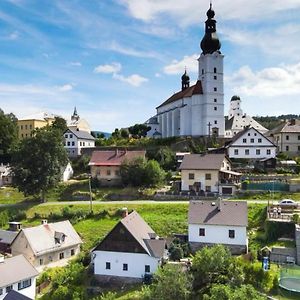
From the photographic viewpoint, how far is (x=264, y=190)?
46.7 meters

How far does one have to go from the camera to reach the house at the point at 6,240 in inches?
1429

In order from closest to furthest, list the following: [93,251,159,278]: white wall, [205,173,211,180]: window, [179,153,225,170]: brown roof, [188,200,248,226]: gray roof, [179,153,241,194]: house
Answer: [93,251,159,278]: white wall < [188,200,248,226]: gray roof < [179,153,241,194]: house < [205,173,211,180]: window < [179,153,225,170]: brown roof

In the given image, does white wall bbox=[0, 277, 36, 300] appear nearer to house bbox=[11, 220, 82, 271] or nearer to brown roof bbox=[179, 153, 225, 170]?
house bbox=[11, 220, 82, 271]

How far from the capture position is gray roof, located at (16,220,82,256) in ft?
115

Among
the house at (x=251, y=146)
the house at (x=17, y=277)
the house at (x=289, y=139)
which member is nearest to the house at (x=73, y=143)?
the house at (x=251, y=146)

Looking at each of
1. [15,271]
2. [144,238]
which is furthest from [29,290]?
[144,238]

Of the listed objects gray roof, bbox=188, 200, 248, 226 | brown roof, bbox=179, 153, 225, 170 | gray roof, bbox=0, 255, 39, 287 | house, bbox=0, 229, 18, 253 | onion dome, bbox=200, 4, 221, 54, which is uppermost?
onion dome, bbox=200, 4, 221, 54

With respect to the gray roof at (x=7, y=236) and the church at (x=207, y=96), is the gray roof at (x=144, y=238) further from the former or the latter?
the church at (x=207, y=96)

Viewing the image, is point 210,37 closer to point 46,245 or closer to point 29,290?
point 46,245

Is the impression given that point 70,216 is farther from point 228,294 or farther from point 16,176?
point 228,294

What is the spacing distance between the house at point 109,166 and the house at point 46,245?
62.0 ft

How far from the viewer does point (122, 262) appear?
31078mm

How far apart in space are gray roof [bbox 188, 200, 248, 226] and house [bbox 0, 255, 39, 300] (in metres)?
13.2

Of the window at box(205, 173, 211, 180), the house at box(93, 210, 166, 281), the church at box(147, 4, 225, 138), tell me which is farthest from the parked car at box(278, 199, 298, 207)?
the church at box(147, 4, 225, 138)
